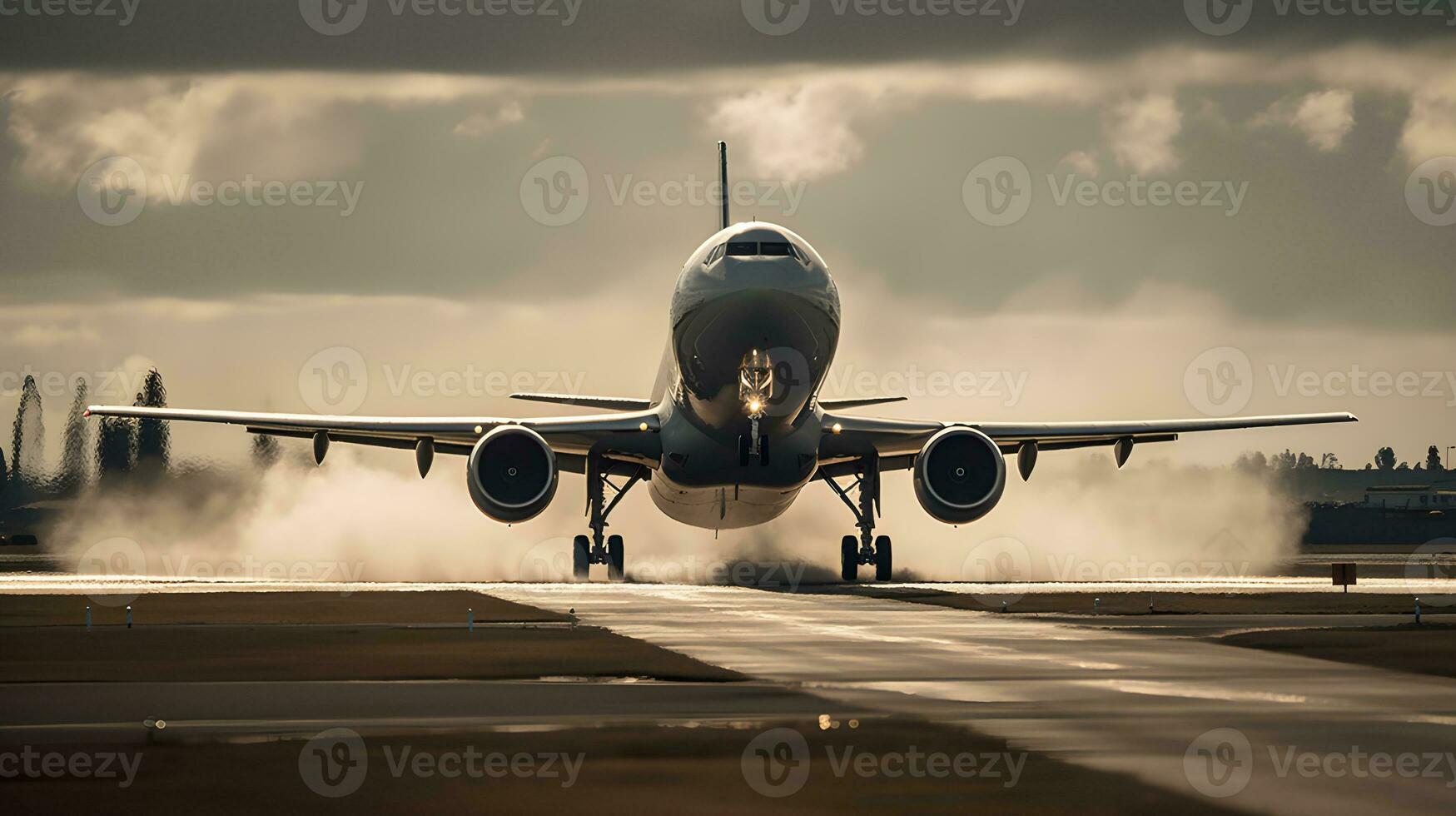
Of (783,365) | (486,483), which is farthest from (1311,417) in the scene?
(486,483)

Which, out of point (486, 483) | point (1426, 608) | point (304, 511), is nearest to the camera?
point (1426, 608)

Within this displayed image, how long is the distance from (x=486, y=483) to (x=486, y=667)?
933 inches

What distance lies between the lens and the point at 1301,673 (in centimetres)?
1961

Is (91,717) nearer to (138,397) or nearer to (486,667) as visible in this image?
(486,667)

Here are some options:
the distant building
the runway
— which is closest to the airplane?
the runway
